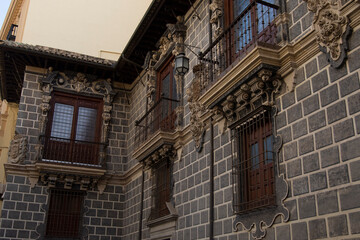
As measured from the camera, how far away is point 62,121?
14.1 m

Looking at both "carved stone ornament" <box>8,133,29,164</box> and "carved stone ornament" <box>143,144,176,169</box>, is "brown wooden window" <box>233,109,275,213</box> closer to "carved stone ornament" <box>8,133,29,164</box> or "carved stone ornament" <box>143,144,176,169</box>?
"carved stone ornament" <box>143,144,176,169</box>

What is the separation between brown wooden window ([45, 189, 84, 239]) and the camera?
13.0 metres

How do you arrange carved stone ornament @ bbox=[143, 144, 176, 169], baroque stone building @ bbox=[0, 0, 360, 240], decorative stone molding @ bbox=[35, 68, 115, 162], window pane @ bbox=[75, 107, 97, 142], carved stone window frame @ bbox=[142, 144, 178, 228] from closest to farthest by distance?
baroque stone building @ bbox=[0, 0, 360, 240] → carved stone window frame @ bbox=[142, 144, 178, 228] → carved stone ornament @ bbox=[143, 144, 176, 169] → decorative stone molding @ bbox=[35, 68, 115, 162] → window pane @ bbox=[75, 107, 97, 142]

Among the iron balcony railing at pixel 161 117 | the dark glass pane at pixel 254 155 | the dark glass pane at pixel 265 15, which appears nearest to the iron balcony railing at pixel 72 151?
the iron balcony railing at pixel 161 117

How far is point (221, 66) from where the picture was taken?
27.3 ft

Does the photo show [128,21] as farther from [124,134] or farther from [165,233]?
[165,233]

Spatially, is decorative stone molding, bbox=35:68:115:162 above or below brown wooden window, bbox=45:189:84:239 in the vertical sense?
above

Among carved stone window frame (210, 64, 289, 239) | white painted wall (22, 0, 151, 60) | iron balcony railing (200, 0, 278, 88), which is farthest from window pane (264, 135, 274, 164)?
white painted wall (22, 0, 151, 60)

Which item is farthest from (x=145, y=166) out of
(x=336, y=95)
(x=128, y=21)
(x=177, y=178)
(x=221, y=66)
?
(x=128, y=21)

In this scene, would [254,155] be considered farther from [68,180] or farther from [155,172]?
[68,180]

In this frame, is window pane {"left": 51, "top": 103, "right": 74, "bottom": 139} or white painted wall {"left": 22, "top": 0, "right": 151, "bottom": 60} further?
white painted wall {"left": 22, "top": 0, "right": 151, "bottom": 60}

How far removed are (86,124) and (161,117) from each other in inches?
163

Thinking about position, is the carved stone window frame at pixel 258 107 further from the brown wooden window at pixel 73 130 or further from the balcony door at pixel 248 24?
the brown wooden window at pixel 73 130

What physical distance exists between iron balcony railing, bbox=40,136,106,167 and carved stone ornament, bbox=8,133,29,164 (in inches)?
20.4
